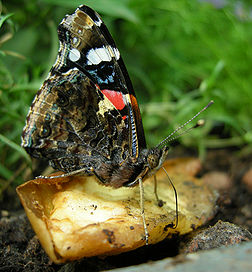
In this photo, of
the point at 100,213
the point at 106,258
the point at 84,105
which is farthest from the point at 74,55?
the point at 106,258

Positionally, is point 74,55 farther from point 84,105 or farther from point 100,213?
point 100,213

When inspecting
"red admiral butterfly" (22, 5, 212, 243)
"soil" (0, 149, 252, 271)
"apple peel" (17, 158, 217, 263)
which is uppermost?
"red admiral butterfly" (22, 5, 212, 243)

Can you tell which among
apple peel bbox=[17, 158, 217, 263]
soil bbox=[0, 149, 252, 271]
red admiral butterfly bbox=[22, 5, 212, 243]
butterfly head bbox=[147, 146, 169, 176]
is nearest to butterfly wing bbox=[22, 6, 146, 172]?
red admiral butterfly bbox=[22, 5, 212, 243]

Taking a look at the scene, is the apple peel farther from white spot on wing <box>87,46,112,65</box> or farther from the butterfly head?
white spot on wing <box>87,46,112,65</box>

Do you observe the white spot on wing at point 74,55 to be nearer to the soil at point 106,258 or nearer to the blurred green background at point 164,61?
the blurred green background at point 164,61

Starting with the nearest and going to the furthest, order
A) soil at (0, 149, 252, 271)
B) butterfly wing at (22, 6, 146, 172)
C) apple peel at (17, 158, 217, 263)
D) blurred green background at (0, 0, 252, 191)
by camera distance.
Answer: apple peel at (17, 158, 217, 263)
soil at (0, 149, 252, 271)
butterfly wing at (22, 6, 146, 172)
blurred green background at (0, 0, 252, 191)

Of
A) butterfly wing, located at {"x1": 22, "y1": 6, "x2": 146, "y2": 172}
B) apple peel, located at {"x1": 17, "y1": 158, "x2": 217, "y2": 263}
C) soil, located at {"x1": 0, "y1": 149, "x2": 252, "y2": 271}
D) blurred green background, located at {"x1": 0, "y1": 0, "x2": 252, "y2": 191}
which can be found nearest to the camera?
apple peel, located at {"x1": 17, "y1": 158, "x2": 217, "y2": 263}

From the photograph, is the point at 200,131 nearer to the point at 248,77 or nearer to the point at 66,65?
the point at 248,77

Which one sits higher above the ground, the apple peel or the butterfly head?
the butterfly head
